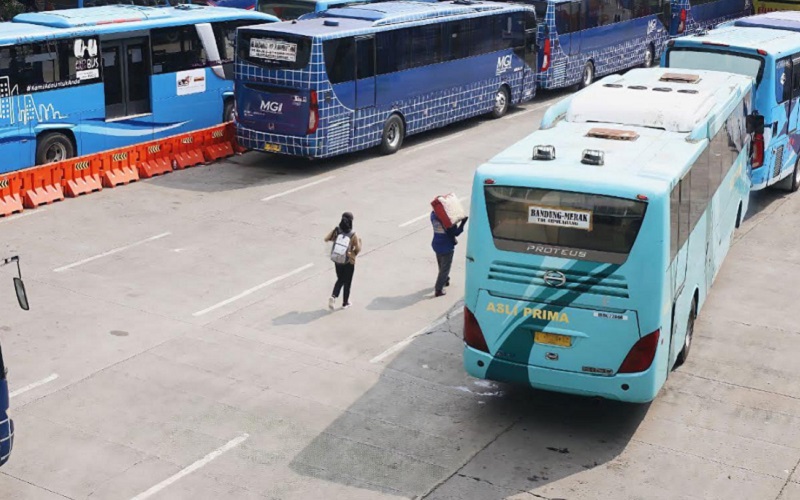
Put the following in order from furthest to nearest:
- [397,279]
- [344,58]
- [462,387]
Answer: [344,58] → [397,279] → [462,387]

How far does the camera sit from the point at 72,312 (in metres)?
16.0

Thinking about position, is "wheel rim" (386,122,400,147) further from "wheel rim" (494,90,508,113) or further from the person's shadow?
the person's shadow

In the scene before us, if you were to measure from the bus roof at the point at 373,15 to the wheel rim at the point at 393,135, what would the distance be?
2.27 metres

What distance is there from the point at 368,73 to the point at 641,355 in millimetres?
13501

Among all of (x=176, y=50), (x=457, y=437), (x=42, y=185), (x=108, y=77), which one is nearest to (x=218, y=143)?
(x=176, y=50)

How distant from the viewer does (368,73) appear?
24219 mm

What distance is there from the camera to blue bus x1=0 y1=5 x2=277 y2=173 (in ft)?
70.9

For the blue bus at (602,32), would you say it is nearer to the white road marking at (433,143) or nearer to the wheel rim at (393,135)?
the white road marking at (433,143)

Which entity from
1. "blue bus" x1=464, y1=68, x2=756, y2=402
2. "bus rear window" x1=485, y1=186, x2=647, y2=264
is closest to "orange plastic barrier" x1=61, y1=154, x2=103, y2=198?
"blue bus" x1=464, y1=68, x2=756, y2=402

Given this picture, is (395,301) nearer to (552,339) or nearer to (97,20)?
(552,339)

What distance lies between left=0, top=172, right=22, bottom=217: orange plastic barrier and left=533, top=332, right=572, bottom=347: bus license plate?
38.5ft

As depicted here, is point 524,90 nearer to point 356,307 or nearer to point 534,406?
point 356,307

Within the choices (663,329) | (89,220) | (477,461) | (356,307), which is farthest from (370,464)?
(89,220)

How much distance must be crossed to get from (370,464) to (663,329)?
3326mm
